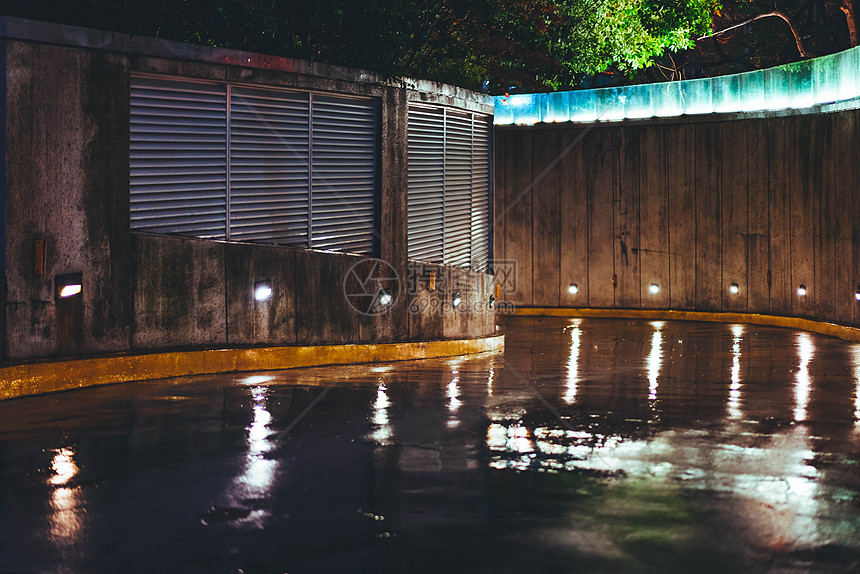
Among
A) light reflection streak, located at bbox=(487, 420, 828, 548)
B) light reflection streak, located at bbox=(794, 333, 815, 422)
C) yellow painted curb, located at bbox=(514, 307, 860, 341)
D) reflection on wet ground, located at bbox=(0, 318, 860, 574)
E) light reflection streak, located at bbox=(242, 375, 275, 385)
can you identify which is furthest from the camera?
yellow painted curb, located at bbox=(514, 307, 860, 341)

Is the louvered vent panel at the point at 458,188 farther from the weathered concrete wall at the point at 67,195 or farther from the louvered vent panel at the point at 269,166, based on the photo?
the weathered concrete wall at the point at 67,195

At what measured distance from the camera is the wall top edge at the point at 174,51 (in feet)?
36.8

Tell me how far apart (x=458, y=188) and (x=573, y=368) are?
4.55 m

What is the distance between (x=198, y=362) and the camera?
12.9m

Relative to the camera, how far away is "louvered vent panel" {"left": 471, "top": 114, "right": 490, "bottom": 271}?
17880 millimetres

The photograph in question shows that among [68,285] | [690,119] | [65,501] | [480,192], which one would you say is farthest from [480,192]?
[65,501]

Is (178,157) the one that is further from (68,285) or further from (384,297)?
(384,297)

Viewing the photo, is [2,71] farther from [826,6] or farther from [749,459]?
[826,6]

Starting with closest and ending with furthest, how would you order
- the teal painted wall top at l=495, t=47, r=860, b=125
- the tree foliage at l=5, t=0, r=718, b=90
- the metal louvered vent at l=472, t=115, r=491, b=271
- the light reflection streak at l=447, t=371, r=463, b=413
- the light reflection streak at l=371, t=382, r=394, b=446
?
1. the light reflection streak at l=371, t=382, r=394, b=446
2. the light reflection streak at l=447, t=371, r=463, b=413
3. the tree foliage at l=5, t=0, r=718, b=90
4. the metal louvered vent at l=472, t=115, r=491, b=271
5. the teal painted wall top at l=495, t=47, r=860, b=125

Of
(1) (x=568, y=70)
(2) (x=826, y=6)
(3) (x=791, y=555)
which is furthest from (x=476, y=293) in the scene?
(2) (x=826, y=6)

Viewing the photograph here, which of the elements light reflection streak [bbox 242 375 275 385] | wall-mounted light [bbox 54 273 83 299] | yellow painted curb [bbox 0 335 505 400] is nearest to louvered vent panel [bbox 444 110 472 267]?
yellow painted curb [bbox 0 335 505 400]

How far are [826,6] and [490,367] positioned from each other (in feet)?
87.9

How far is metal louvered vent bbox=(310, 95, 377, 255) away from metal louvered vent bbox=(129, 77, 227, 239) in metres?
1.61

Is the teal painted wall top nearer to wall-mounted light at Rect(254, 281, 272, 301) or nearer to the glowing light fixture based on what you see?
the glowing light fixture
